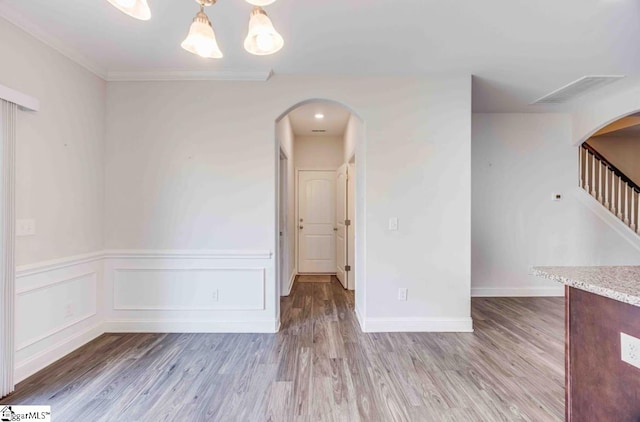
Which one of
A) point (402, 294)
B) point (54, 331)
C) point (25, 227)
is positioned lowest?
point (54, 331)

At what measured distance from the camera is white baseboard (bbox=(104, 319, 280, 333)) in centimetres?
294

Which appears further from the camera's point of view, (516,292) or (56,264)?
(516,292)

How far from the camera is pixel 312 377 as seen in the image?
2168mm

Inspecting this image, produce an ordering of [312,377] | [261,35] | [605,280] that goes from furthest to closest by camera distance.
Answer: [312,377]
[261,35]
[605,280]

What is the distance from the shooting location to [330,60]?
2711mm

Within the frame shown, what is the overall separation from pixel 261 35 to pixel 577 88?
12.4ft

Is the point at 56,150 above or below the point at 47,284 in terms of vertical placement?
above

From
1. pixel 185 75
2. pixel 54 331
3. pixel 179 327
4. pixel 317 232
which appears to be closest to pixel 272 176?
pixel 185 75

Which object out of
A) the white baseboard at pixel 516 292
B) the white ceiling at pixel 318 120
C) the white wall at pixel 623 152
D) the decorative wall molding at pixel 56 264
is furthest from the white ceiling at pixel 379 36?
the white wall at pixel 623 152

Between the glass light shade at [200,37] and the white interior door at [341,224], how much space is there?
11.1 feet

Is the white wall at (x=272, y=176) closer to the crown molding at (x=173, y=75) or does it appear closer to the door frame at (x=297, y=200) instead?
the crown molding at (x=173, y=75)

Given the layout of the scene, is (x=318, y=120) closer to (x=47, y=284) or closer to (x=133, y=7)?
(x=133, y=7)

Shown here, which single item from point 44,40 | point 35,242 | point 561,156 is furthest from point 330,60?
point 561,156

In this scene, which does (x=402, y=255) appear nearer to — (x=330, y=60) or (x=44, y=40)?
(x=330, y=60)
